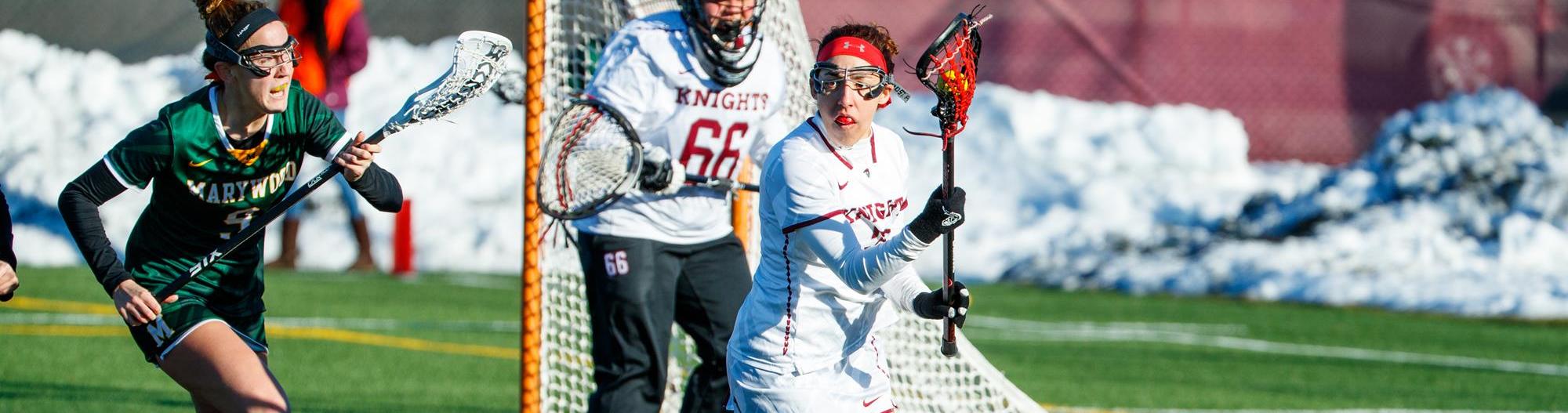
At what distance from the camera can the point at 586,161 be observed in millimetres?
5582

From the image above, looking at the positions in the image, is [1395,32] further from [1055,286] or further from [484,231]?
[484,231]

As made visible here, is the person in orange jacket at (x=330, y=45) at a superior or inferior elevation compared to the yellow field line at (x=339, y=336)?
superior

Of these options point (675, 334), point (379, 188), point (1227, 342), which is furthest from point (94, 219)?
point (1227, 342)

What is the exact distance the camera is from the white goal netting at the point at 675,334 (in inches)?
252

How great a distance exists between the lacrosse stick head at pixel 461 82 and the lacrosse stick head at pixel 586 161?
2.81ft

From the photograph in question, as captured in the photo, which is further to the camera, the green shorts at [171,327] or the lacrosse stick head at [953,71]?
the green shorts at [171,327]

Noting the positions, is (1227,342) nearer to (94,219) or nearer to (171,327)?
(171,327)

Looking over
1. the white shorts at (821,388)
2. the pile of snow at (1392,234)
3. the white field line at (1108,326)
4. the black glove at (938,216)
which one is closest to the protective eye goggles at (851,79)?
the black glove at (938,216)

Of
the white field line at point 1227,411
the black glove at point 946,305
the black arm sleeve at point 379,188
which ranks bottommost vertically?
the white field line at point 1227,411

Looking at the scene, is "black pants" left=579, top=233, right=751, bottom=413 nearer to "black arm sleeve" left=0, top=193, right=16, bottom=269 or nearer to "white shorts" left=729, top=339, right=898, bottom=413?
"white shorts" left=729, top=339, right=898, bottom=413

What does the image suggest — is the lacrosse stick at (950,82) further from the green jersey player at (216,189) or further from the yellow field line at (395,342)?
the yellow field line at (395,342)

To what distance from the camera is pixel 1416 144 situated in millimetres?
14156

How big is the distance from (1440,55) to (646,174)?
1100 centimetres

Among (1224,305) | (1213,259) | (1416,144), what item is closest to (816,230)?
(1224,305)
